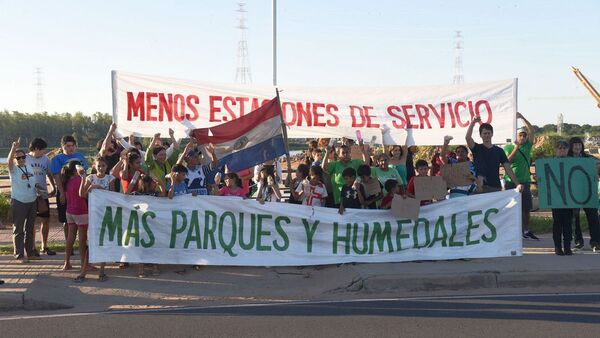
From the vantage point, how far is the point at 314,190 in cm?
993

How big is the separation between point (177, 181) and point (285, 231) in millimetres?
1555

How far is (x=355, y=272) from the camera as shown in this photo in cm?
913

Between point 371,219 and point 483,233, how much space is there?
1.56m

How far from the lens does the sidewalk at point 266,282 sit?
823 cm

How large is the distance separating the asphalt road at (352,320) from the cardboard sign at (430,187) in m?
2.00

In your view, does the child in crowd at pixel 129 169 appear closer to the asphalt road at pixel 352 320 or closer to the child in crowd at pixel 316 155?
the asphalt road at pixel 352 320

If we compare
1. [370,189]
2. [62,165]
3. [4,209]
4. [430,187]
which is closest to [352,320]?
[370,189]

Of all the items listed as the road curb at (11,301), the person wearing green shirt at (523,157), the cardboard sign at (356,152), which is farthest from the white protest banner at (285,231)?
the cardboard sign at (356,152)

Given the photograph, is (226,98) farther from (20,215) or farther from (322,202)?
(20,215)

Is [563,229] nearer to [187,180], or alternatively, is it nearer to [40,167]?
[187,180]

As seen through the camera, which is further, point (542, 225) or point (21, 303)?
point (542, 225)

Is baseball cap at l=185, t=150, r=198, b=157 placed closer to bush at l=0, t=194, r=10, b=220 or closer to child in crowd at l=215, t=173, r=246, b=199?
child in crowd at l=215, t=173, r=246, b=199

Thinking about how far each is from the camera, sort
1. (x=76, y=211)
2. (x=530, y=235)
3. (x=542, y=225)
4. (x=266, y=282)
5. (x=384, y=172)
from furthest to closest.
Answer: (x=542, y=225)
(x=530, y=235)
(x=384, y=172)
(x=76, y=211)
(x=266, y=282)

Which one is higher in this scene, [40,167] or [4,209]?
[40,167]
